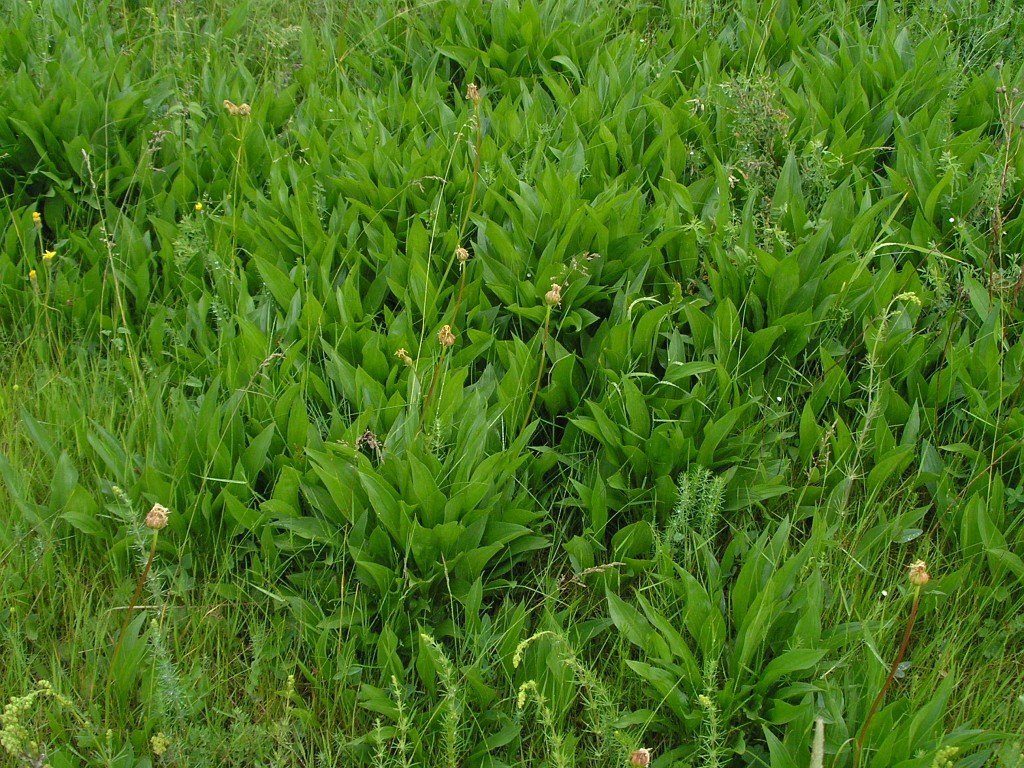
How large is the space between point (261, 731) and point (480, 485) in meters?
0.75

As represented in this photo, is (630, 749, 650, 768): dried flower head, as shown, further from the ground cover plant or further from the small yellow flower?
the small yellow flower

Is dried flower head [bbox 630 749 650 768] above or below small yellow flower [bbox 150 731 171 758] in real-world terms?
above

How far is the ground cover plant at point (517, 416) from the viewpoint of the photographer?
88.6 inches

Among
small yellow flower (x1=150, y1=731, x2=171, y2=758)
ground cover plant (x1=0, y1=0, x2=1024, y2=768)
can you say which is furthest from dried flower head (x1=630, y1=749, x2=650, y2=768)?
small yellow flower (x1=150, y1=731, x2=171, y2=758)

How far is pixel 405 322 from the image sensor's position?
2.97 m

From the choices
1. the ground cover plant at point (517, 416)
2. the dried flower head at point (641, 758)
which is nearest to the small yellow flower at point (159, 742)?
the ground cover plant at point (517, 416)

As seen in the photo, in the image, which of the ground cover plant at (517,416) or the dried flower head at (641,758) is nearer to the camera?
the dried flower head at (641,758)

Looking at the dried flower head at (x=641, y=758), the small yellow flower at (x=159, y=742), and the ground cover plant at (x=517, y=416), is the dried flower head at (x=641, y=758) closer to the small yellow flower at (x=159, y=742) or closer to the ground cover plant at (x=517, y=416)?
the ground cover plant at (x=517, y=416)

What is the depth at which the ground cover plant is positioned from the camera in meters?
2.25

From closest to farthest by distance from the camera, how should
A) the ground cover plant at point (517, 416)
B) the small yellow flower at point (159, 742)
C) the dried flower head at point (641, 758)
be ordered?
the dried flower head at point (641, 758), the small yellow flower at point (159, 742), the ground cover plant at point (517, 416)

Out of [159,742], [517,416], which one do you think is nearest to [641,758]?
[159,742]

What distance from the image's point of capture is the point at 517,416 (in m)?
2.79

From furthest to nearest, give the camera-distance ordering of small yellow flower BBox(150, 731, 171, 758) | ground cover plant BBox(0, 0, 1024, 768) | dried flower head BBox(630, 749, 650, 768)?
ground cover plant BBox(0, 0, 1024, 768)
small yellow flower BBox(150, 731, 171, 758)
dried flower head BBox(630, 749, 650, 768)

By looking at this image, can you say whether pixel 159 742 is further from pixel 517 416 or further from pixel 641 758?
pixel 517 416
